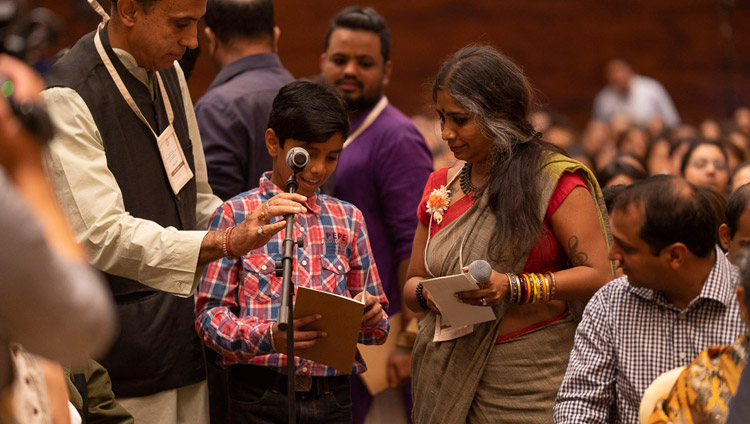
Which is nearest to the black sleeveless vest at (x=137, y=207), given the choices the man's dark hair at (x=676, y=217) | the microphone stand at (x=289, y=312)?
the microphone stand at (x=289, y=312)

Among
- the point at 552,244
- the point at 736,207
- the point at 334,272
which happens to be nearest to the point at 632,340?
the point at 552,244

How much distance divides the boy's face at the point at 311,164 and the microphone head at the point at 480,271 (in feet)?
1.78

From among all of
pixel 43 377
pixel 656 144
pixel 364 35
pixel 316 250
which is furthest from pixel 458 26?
pixel 43 377

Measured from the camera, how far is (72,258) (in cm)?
133

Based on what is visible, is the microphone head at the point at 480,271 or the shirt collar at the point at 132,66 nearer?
the microphone head at the point at 480,271

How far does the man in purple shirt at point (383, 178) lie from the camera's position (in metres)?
3.52

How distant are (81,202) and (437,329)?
102cm

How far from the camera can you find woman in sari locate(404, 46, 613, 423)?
2584mm

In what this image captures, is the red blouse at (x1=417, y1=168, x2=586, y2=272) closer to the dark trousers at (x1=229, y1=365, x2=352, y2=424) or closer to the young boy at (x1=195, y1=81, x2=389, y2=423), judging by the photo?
the young boy at (x1=195, y1=81, x2=389, y2=423)

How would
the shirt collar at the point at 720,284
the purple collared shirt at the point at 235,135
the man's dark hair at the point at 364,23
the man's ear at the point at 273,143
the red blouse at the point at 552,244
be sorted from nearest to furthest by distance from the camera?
the shirt collar at the point at 720,284 → the red blouse at the point at 552,244 → the man's ear at the point at 273,143 → the purple collared shirt at the point at 235,135 → the man's dark hair at the point at 364,23

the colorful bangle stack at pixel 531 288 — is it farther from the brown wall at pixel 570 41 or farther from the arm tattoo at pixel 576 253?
the brown wall at pixel 570 41

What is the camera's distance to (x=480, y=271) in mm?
2457

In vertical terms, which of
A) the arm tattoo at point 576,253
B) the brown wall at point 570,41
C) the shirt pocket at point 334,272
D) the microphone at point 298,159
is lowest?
the brown wall at point 570,41

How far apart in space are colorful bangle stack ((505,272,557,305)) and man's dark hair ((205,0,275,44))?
1.66 m
